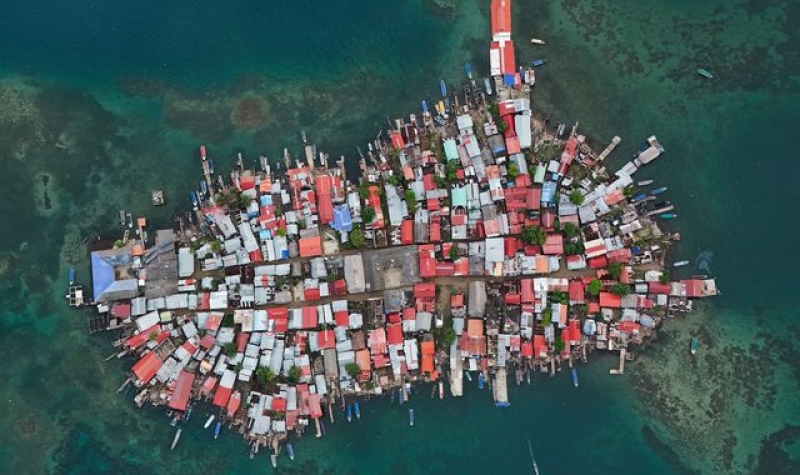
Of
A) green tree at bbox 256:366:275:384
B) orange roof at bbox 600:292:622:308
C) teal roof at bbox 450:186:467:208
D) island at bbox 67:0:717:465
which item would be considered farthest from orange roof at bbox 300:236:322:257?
orange roof at bbox 600:292:622:308

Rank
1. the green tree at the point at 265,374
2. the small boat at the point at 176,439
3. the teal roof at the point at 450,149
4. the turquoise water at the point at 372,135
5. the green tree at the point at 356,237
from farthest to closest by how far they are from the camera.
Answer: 1. the teal roof at the point at 450,149
2. the turquoise water at the point at 372,135
3. the small boat at the point at 176,439
4. the green tree at the point at 356,237
5. the green tree at the point at 265,374

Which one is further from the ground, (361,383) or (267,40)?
(267,40)

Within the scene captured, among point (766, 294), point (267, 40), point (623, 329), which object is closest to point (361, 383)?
point (623, 329)

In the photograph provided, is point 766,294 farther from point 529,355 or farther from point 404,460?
point 404,460

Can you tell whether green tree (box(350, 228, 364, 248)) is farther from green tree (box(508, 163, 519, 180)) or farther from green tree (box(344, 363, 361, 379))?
green tree (box(508, 163, 519, 180))

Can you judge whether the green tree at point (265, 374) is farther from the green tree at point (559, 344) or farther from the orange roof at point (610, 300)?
the orange roof at point (610, 300)

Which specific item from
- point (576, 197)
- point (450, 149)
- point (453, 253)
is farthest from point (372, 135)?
point (576, 197)

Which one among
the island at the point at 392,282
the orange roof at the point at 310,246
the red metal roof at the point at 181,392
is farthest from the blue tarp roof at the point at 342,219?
the red metal roof at the point at 181,392

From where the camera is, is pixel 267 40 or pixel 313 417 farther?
pixel 267 40
